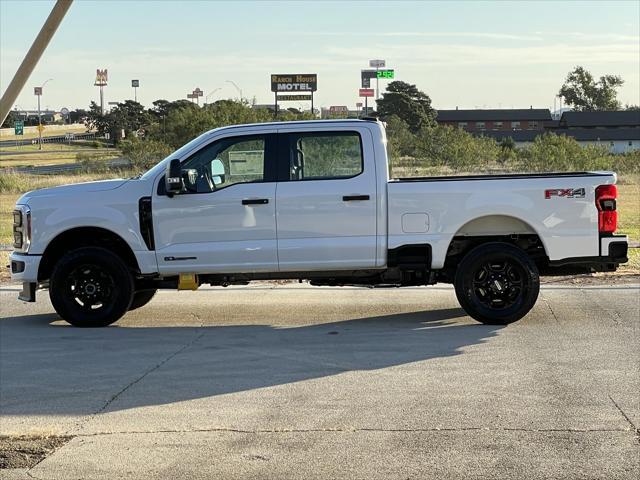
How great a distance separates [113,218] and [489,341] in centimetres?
409

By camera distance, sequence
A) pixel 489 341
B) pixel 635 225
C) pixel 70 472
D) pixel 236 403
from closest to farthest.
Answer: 1. pixel 70 472
2. pixel 236 403
3. pixel 489 341
4. pixel 635 225

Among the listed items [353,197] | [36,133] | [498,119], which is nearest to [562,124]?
[498,119]

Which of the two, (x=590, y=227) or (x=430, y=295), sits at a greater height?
(x=590, y=227)

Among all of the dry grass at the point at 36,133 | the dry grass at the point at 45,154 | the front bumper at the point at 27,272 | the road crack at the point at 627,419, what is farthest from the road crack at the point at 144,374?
the dry grass at the point at 36,133

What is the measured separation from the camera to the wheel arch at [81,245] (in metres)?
9.88

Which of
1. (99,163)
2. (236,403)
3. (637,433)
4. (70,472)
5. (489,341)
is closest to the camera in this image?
(70,472)

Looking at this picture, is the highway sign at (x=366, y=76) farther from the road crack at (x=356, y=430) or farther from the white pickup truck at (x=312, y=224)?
the road crack at (x=356, y=430)

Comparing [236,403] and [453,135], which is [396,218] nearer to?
[236,403]

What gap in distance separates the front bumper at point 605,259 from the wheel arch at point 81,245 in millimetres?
4554

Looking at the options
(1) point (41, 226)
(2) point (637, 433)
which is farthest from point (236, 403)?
(1) point (41, 226)

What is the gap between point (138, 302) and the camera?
11016 millimetres

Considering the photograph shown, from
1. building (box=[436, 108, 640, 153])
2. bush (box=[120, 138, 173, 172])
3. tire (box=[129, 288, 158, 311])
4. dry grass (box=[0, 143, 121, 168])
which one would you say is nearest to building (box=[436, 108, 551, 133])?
building (box=[436, 108, 640, 153])

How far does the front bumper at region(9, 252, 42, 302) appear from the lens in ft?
32.2

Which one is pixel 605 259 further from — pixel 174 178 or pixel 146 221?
pixel 146 221
